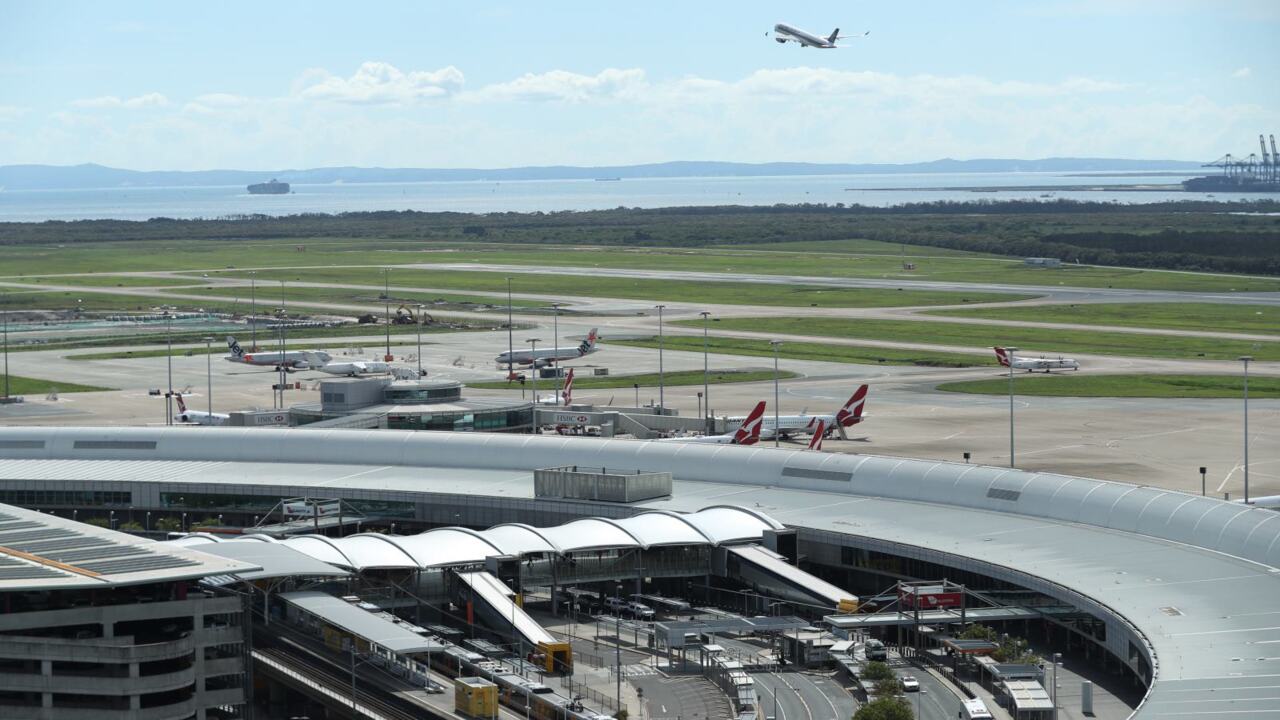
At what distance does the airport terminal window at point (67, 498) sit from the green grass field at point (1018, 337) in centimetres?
9129

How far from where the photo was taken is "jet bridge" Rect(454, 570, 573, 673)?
60750 millimetres

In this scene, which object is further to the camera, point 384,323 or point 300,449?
point 384,323

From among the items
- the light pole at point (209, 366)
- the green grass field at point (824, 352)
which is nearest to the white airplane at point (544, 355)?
the green grass field at point (824, 352)

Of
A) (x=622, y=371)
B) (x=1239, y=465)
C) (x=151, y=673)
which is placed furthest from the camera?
(x=622, y=371)

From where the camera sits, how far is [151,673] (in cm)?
5391

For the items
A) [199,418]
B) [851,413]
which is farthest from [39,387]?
[851,413]

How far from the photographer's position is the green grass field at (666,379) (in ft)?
462

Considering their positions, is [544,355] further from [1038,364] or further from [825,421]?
[825,421]

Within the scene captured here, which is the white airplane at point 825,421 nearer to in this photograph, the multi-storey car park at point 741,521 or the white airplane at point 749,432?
the white airplane at point 749,432

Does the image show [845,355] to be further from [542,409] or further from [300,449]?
[300,449]

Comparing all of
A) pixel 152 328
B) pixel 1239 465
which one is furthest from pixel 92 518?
pixel 152 328

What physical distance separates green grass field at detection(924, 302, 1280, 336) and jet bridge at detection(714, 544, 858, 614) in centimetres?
11431

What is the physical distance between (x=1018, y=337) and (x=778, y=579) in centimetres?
10632

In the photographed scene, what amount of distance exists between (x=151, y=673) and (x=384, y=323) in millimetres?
147157
